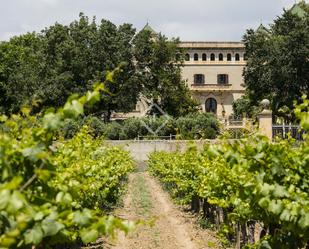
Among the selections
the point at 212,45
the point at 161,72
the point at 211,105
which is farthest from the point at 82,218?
the point at 212,45

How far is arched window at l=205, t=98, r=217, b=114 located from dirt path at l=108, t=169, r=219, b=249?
50.4 m

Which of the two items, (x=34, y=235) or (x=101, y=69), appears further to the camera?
(x=101, y=69)

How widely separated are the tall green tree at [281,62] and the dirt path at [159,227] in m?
24.4

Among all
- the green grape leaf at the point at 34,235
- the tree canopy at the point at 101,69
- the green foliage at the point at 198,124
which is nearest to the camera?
the green grape leaf at the point at 34,235

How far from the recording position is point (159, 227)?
16609 mm

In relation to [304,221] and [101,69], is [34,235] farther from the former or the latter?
[101,69]

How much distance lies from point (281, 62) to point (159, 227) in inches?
1305

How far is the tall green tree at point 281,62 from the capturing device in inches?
1842

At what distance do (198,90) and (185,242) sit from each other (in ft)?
204

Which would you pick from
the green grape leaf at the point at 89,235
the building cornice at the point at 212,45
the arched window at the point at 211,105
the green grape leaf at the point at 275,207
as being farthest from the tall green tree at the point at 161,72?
the green grape leaf at the point at 89,235

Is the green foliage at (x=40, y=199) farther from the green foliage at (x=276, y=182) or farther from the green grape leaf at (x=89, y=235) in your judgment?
the green foliage at (x=276, y=182)

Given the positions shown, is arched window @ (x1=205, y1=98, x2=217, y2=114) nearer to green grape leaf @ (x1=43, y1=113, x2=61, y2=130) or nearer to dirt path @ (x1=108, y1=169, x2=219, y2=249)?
dirt path @ (x1=108, y1=169, x2=219, y2=249)

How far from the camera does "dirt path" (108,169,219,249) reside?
1410 centimetres

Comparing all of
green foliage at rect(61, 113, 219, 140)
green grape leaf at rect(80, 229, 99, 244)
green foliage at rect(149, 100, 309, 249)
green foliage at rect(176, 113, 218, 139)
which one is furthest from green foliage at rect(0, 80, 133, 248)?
green foliage at rect(176, 113, 218, 139)
